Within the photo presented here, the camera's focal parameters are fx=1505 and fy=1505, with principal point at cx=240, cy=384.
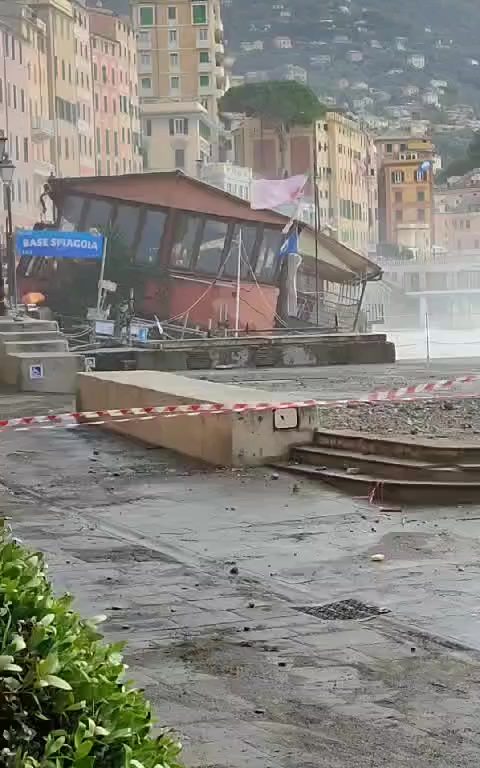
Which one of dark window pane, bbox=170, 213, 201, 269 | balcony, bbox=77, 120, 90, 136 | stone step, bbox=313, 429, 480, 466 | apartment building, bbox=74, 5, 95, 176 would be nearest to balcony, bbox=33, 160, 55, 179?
apartment building, bbox=74, 5, 95, 176

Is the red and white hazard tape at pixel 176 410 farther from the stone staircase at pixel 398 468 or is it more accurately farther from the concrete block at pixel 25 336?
the concrete block at pixel 25 336

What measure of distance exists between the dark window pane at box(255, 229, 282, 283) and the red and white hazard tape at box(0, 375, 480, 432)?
42044 mm

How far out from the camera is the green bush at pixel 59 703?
2752mm

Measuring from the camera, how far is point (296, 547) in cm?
993

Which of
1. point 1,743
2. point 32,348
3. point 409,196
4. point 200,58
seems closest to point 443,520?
point 1,743

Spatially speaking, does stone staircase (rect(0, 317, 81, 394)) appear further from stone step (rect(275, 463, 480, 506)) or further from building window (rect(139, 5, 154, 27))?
building window (rect(139, 5, 154, 27))

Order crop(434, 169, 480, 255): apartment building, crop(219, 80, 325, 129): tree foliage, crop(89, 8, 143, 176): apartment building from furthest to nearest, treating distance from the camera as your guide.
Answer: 1. crop(434, 169, 480, 255): apartment building
2. crop(219, 80, 325, 129): tree foliage
3. crop(89, 8, 143, 176): apartment building

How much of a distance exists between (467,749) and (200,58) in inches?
5479

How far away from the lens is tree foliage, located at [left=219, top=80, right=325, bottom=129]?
138 metres

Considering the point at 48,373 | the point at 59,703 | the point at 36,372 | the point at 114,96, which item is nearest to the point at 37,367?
the point at 36,372

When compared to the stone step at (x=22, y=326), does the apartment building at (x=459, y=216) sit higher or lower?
higher

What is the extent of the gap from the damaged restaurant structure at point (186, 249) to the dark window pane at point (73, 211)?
0.04 m

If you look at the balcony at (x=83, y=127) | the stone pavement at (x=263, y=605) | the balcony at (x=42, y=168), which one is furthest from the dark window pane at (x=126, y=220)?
the stone pavement at (x=263, y=605)

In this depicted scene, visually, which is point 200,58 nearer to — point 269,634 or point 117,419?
point 117,419
